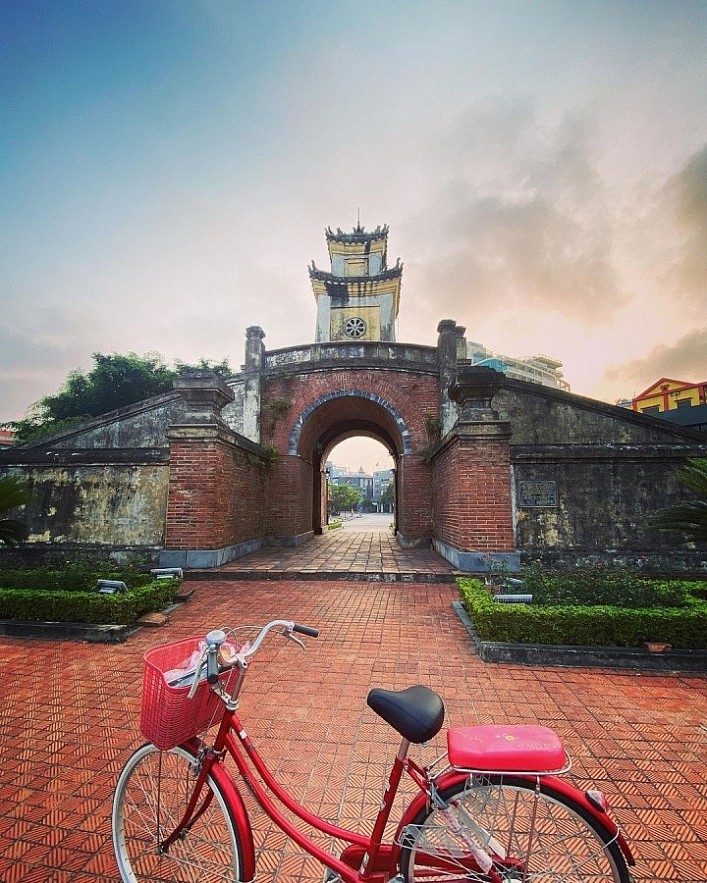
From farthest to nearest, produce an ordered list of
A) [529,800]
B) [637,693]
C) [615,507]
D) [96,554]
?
[96,554] → [615,507] → [637,693] → [529,800]

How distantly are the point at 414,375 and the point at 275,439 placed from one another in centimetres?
508

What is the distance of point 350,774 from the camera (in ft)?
8.77

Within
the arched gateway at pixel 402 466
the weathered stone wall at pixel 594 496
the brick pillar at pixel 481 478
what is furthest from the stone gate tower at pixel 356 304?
the weathered stone wall at pixel 594 496

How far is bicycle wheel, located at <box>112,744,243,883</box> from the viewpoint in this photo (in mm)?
1812

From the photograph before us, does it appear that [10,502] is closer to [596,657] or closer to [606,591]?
[596,657]

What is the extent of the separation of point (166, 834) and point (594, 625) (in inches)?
168

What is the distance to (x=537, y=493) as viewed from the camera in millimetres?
8188

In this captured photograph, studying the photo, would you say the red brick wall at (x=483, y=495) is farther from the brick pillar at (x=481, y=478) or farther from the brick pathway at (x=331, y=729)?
the brick pathway at (x=331, y=729)

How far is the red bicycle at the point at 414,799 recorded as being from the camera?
4.70 ft

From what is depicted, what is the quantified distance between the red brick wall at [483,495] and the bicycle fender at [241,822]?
6.94 m

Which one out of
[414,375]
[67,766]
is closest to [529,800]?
[67,766]

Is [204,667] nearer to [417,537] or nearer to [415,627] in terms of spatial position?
[415,627]

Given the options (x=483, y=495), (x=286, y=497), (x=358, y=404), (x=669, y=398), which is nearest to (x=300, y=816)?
(x=483, y=495)

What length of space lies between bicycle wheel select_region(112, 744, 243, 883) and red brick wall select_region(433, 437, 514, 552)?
6.54m
